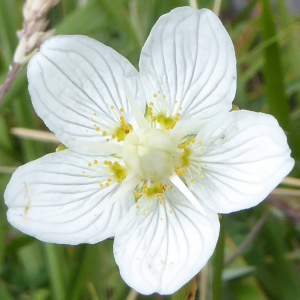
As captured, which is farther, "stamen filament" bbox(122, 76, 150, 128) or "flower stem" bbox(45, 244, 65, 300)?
"flower stem" bbox(45, 244, 65, 300)

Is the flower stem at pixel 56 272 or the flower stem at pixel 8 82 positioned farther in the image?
the flower stem at pixel 56 272

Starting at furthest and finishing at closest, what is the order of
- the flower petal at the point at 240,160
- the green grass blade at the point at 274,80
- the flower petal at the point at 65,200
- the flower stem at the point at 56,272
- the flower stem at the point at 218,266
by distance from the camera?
1. the green grass blade at the point at 274,80
2. the flower stem at the point at 56,272
3. the flower stem at the point at 218,266
4. the flower petal at the point at 65,200
5. the flower petal at the point at 240,160

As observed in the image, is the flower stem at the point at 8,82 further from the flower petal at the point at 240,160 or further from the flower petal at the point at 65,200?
the flower petal at the point at 240,160

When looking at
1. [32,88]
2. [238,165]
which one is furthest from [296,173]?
[32,88]

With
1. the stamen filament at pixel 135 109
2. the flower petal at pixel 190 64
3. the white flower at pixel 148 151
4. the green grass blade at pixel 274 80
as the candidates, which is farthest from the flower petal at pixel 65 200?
the green grass blade at pixel 274 80

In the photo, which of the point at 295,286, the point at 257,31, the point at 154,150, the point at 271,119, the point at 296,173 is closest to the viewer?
the point at 271,119

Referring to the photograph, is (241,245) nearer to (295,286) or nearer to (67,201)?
(295,286)

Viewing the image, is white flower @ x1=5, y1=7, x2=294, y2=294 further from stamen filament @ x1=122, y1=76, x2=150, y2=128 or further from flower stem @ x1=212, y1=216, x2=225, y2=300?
flower stem @ x1=212, y1=216, x2=225, y2=300

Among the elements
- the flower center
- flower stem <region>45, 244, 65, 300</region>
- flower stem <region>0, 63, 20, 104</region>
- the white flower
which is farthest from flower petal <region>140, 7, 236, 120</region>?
flower stem <region>45, 244, 65, 300</region>

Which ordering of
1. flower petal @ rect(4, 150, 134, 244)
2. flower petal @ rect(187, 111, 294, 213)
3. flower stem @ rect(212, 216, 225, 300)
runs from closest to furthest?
1. flower petal @ rect(187, 111, 294, 213)
2. flower petal @ rect(4, 150, 134, 244)
3. flower stem @ rect(212, 216, 225, 300)
